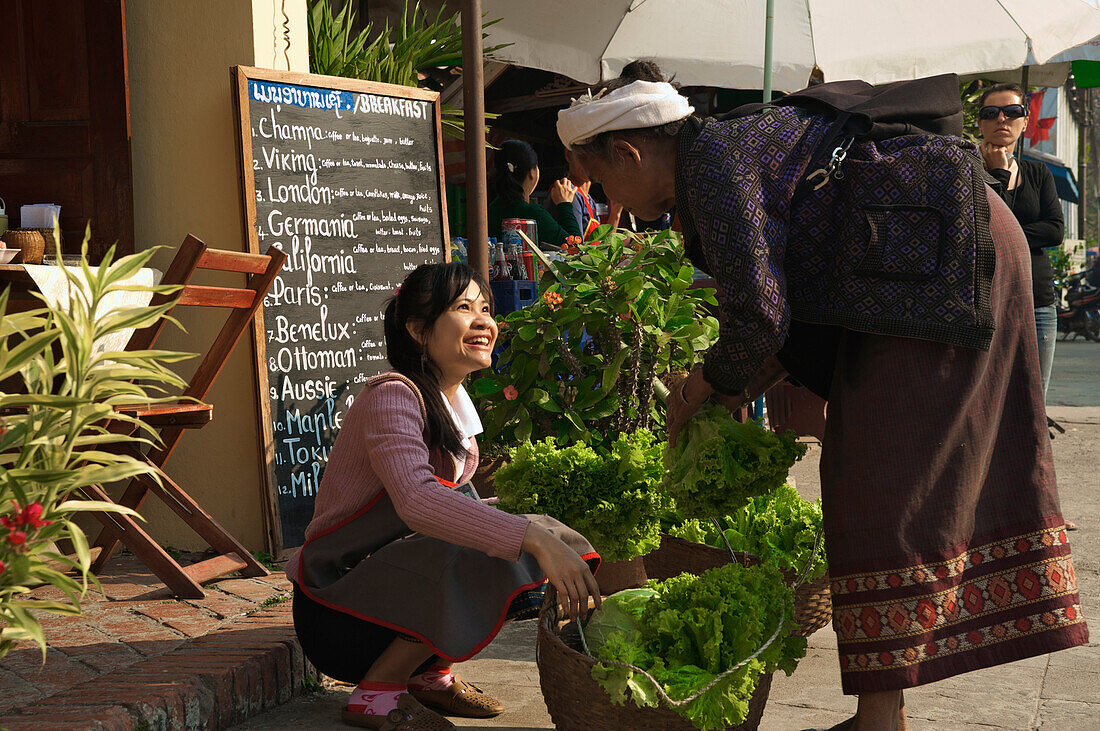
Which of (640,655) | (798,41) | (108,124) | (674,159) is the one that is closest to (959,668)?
(640,655)

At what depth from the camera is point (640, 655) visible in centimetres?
226

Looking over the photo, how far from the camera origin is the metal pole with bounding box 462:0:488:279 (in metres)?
4.08

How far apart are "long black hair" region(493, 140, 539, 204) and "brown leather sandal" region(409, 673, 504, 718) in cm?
358

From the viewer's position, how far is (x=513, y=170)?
230 inches

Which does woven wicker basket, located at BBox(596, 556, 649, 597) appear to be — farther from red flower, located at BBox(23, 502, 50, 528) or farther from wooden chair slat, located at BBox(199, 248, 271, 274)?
red flower, located at BBox(23, 502, 50, 528)

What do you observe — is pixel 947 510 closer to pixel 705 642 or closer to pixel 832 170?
pixel 705 642

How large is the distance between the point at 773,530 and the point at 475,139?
6.48ft

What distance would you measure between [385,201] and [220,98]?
2.76ft

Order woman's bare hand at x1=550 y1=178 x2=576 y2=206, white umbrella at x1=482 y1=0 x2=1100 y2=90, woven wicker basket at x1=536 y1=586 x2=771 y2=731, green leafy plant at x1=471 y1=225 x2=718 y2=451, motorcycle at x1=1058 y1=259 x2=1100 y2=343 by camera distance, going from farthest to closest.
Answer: motorcycle at x1=1058 y1=259 x2=1100 y2=343, woman's bare hand at x1=550 y1=178 x2=576 y2=206, white umbrella at x1=482 y1=0 x2=1100 y2=90, green leafy plant at x1=471 y1=225 x2=718 y2=451, woven wicker basket at x1=536 y1=586 x2=771 y2=731

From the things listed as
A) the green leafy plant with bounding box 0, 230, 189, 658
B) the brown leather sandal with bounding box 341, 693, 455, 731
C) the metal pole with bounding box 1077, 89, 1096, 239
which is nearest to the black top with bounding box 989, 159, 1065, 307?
the brown leather sandal with bounding box 341, 693, 455, 731

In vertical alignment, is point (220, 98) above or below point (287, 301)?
above

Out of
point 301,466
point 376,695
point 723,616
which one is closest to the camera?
point 723,616

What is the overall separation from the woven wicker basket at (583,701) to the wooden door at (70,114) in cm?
270

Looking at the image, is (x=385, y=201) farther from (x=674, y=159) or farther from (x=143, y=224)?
(x=674, y=159)
